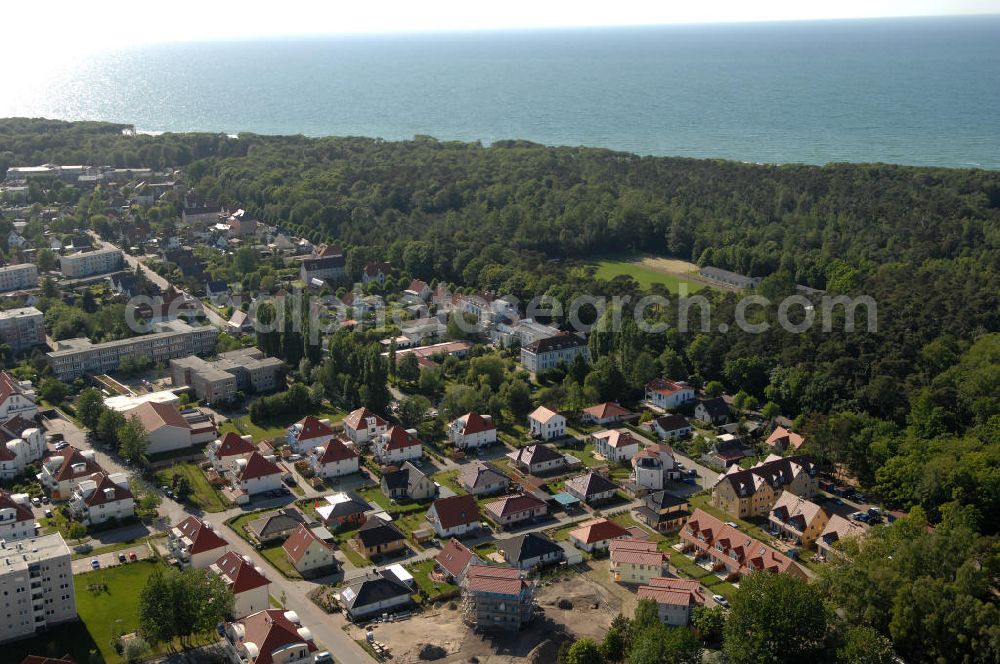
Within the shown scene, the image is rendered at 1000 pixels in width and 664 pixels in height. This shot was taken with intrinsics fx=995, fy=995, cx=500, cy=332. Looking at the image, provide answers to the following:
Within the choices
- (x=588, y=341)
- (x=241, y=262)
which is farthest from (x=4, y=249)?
(x=588, y=341)

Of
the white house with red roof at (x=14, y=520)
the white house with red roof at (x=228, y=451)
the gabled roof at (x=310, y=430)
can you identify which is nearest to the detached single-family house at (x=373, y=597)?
the white house with red roof at (x=228, y=451)

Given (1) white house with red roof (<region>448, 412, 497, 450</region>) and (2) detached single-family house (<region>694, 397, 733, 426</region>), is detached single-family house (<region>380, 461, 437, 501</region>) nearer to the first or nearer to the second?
(1) white house with red roof (<region>448, 412, 497, 450</region>)

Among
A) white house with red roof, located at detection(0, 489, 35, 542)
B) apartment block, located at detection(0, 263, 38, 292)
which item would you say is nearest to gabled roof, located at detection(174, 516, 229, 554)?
white house with red roof, located at detection(0, 489, 35, 542)

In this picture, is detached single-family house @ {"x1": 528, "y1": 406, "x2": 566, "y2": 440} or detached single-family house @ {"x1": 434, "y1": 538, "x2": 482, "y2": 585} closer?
detached single-family house @ {"x1": 434, "y1": 538, "x2": 482, "y2": 585}

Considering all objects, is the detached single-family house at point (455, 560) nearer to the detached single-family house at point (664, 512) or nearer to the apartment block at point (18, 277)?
the detached single-family house at point (664, 512)

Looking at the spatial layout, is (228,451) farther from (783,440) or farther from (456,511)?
Answer: (783,440)

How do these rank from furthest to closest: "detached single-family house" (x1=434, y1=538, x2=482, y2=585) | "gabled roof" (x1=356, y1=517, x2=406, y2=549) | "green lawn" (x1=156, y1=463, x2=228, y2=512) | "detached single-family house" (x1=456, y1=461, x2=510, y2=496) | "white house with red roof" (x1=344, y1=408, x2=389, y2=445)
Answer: "white house with red roof" (x1=344, y1=408, x2=389, y2=445), "detached single-family house" (x1=456, y1=461, x2=510, y2=496), "green lawn" (x1=156, y1=463, x2=228, y2=512), "gabled roof" (x1=356, y1=517, x2=406, y2=549), "detached single-family house" (x1=434, y1=538, x2=482, y2=585)

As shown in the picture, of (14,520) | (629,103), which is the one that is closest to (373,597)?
(14,520)
